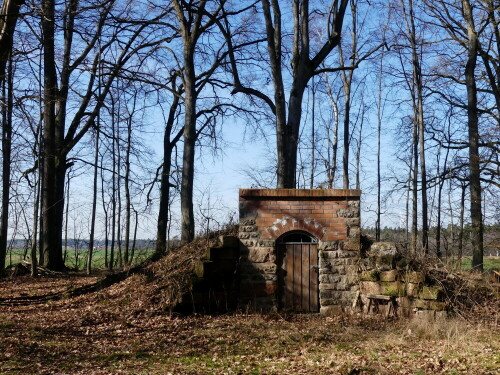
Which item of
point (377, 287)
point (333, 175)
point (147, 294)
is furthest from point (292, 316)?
point (333, 175)

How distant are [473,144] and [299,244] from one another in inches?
399

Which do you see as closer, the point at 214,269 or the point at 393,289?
the point at 393,289

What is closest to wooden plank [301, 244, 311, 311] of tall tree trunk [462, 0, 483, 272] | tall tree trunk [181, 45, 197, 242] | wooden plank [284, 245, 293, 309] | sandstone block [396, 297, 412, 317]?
wooden plank [284, 245, 293, 309]

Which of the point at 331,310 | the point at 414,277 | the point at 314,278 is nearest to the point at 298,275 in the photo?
the point at 314,278

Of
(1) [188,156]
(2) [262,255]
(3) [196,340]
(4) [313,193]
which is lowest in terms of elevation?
(3) [196,340]

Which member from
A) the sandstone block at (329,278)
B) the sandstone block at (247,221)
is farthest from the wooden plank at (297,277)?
the sandstone block at (247,221)

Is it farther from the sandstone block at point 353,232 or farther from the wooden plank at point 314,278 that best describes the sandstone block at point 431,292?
the wooden plank at point 314,278

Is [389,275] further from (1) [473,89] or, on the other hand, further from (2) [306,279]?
(1) [473,89]

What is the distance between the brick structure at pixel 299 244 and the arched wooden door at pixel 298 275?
2cm

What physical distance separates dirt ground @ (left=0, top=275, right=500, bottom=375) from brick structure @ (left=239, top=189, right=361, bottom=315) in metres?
0.65

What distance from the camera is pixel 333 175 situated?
26.3 metres

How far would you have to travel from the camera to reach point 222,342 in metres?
8.39

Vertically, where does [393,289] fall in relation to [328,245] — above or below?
below

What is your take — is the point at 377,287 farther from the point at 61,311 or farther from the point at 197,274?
the point at 61,311
